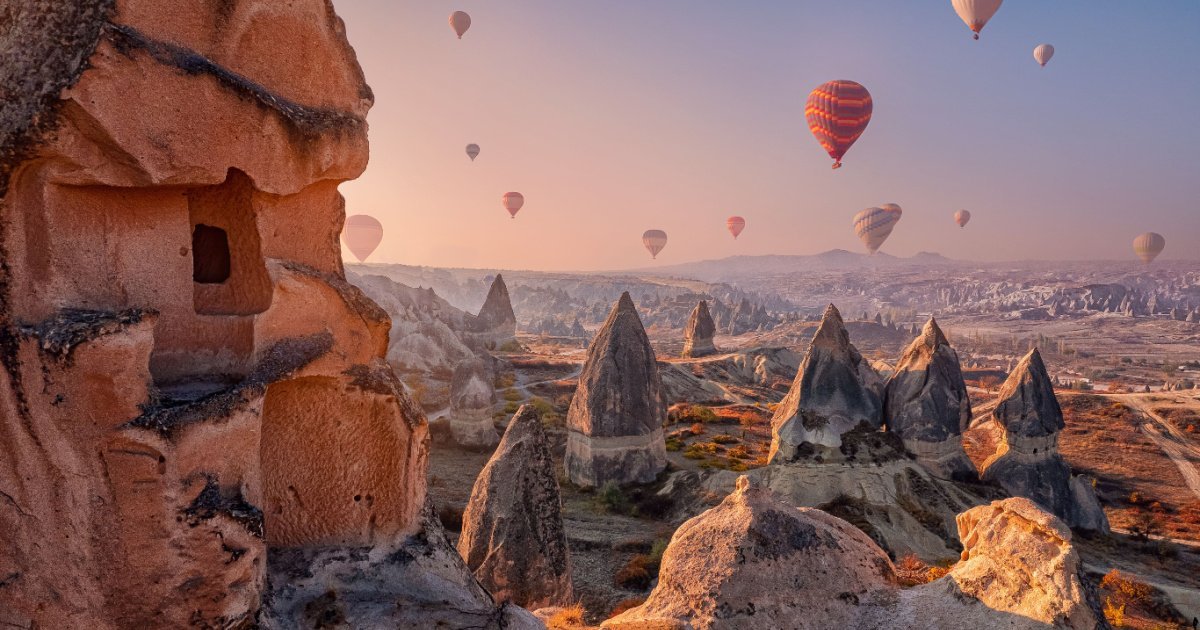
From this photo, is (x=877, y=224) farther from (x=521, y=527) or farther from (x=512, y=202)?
(x=521, y=527)

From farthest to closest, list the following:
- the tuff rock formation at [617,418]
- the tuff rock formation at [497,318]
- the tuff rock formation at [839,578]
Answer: the tuff rock formation at [497,318] < the tuff rock formation at [617,418] < the tuff rock formation at [839,578]

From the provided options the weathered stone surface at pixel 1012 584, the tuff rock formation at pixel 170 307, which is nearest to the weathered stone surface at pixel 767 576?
the weathered stone surface at pixel 1012 584

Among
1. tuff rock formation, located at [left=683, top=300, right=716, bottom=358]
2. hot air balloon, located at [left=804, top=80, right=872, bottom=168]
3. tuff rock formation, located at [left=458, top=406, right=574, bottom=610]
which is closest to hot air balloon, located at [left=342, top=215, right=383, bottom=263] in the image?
tuff rock formation, located at [left=683, top=300, right=716, bottom=358]

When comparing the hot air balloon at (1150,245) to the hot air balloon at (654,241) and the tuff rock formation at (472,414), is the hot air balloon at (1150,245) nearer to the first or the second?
the hot air balloon at (654,241)

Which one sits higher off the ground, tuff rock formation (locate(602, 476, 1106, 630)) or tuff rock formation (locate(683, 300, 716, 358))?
tuff rock formation (locate(602, 476, 1106, 630))

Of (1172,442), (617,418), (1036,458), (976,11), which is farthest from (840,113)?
(617,418)

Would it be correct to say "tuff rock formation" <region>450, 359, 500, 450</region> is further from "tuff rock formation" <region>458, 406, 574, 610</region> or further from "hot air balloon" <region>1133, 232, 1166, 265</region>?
"hot air balloon" <region>1133, 232, 1166, 265</region>

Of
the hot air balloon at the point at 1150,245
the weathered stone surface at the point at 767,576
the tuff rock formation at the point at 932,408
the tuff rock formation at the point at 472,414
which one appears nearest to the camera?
the weathered stone surface at the point at 767,576
